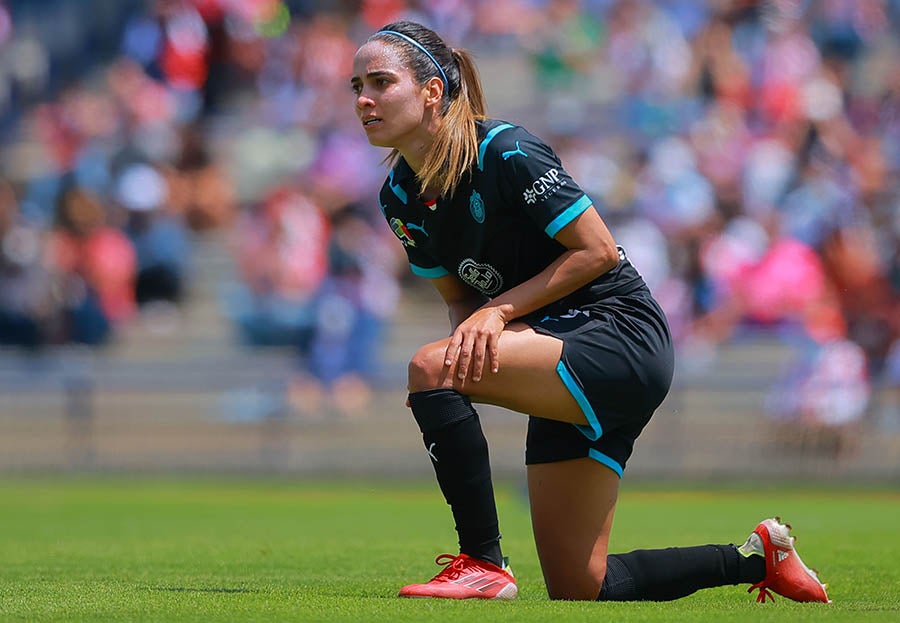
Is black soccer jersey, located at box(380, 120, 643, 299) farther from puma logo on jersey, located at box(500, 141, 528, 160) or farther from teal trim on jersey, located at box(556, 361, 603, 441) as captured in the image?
teal trim on jersey, located at box(556, 361, 603, 441)

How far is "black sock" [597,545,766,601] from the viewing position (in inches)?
200

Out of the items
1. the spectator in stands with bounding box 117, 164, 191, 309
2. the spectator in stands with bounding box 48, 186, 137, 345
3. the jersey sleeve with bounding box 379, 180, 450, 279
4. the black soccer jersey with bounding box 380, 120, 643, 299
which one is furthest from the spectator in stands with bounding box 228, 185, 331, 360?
the black soccer jersey with bounding box 380, 120, 643, 299

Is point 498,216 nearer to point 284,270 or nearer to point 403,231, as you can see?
point 403,231

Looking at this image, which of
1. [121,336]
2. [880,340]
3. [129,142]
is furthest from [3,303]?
[880,340]

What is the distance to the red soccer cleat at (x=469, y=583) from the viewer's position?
185 inches

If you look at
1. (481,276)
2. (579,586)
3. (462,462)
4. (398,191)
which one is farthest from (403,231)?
(579,586)

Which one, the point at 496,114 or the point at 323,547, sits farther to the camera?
the point at 496,114

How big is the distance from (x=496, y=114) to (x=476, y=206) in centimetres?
1179

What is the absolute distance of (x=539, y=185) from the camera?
15.7 ft

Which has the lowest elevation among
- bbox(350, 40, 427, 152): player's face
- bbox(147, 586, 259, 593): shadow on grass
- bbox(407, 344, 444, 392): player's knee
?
bbox(147, 586, 259, 593): shadow on grass

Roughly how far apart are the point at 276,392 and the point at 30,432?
7.59 feet

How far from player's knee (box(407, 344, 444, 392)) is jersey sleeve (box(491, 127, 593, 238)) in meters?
0.54

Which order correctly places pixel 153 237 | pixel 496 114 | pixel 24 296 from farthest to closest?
pixel 496 114
pixel 153 237
pixel 24 296

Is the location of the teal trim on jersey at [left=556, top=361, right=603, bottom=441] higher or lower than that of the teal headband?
lower
